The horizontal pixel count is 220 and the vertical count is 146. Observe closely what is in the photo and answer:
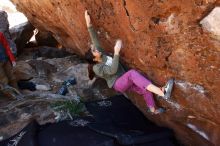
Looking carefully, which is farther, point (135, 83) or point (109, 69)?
point (109, 69)

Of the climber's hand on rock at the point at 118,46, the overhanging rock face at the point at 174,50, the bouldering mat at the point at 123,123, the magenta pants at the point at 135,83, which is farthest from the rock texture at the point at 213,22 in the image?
the bouldering mat at the point at 123,123

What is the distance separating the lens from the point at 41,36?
1463cm

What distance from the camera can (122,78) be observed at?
6.96 metres

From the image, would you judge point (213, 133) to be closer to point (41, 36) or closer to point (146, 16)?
point (146, 16)

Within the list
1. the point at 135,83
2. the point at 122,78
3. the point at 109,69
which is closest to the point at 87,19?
the point at 109,69

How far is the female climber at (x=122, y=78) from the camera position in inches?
262

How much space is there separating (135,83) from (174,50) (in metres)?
1.00

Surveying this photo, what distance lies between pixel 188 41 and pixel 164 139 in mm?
2064

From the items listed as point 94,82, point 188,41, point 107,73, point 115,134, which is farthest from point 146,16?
point 94,82

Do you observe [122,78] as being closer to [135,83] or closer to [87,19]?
[135,83]

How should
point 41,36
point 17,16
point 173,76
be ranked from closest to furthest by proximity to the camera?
point 173,76
point 41,36
point 17,16

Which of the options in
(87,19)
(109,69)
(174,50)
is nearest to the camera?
(174,50)

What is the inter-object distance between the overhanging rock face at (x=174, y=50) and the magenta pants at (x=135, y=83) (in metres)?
0.21

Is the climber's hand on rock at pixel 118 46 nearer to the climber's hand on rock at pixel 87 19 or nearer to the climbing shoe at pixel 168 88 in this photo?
the climber's hand on rock at pixel 87 19
